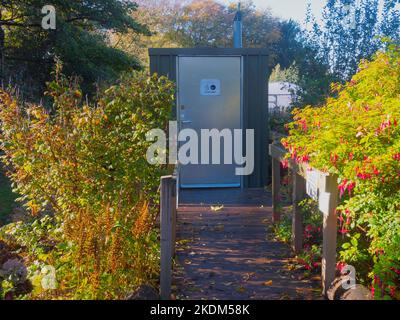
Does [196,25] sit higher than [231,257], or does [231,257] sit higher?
[196,25]

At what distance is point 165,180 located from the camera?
4316 millimetres

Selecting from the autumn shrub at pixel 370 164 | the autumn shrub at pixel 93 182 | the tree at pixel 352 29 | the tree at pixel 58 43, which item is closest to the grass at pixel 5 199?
the autumn shrub at pixel 93 182

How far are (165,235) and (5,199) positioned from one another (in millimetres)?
4903

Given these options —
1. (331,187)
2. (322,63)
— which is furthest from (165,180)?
(322,63)

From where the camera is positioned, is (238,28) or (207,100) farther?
(238,28)

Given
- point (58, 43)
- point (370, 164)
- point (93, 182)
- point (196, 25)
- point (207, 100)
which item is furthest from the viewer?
point (196, 25)

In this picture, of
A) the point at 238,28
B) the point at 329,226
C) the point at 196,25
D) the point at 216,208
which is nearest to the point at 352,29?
the point at 238,28

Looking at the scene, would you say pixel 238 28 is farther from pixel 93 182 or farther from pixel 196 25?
pixel 196 25

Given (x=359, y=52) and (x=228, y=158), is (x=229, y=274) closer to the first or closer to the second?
(x=228, y=158)

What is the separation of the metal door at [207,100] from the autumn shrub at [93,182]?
396 centimetres

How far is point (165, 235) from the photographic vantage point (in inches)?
170

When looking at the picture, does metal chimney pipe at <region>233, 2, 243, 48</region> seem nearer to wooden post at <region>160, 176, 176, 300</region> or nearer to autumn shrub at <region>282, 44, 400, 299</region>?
autumn shrub at <region>282, 44, 400, 299</region>

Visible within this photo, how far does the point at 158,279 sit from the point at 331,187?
161 cm

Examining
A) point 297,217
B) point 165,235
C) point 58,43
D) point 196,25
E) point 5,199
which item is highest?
point 196,25
